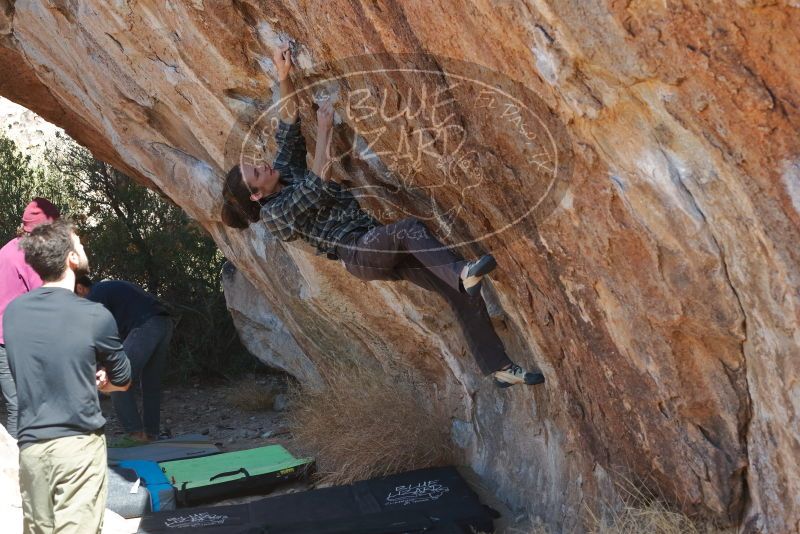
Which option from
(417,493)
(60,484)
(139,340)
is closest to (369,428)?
(417,493)

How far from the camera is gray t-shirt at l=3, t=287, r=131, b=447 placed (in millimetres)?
3176

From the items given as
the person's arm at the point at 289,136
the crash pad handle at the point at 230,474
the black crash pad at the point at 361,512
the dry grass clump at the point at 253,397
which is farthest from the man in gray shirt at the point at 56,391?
the dry grass clump at the point at 253,397

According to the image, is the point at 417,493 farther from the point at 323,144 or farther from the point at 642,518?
the point at 323,144

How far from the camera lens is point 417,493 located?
5.25 meters

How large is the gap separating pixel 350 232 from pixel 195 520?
1.90m

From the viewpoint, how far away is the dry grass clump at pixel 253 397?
862 cm

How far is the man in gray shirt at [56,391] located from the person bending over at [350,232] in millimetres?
1348

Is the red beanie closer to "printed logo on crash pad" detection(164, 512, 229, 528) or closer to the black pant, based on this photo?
"printed logo on crash pad" detection(164, 512, 229, 528)

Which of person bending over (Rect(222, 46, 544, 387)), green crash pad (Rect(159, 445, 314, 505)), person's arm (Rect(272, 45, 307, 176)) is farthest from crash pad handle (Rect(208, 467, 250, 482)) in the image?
person's arm (Rect(272, 45, 307, 176))

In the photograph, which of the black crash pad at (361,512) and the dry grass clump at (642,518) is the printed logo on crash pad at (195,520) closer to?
the black crash pad at (361,512)

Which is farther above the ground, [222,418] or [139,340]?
[139,340]

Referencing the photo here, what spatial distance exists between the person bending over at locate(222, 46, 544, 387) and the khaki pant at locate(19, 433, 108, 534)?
1.56 metres

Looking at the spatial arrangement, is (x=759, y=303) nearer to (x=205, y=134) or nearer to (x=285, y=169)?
(x=285, y=169)

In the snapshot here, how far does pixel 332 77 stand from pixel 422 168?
0.64m
